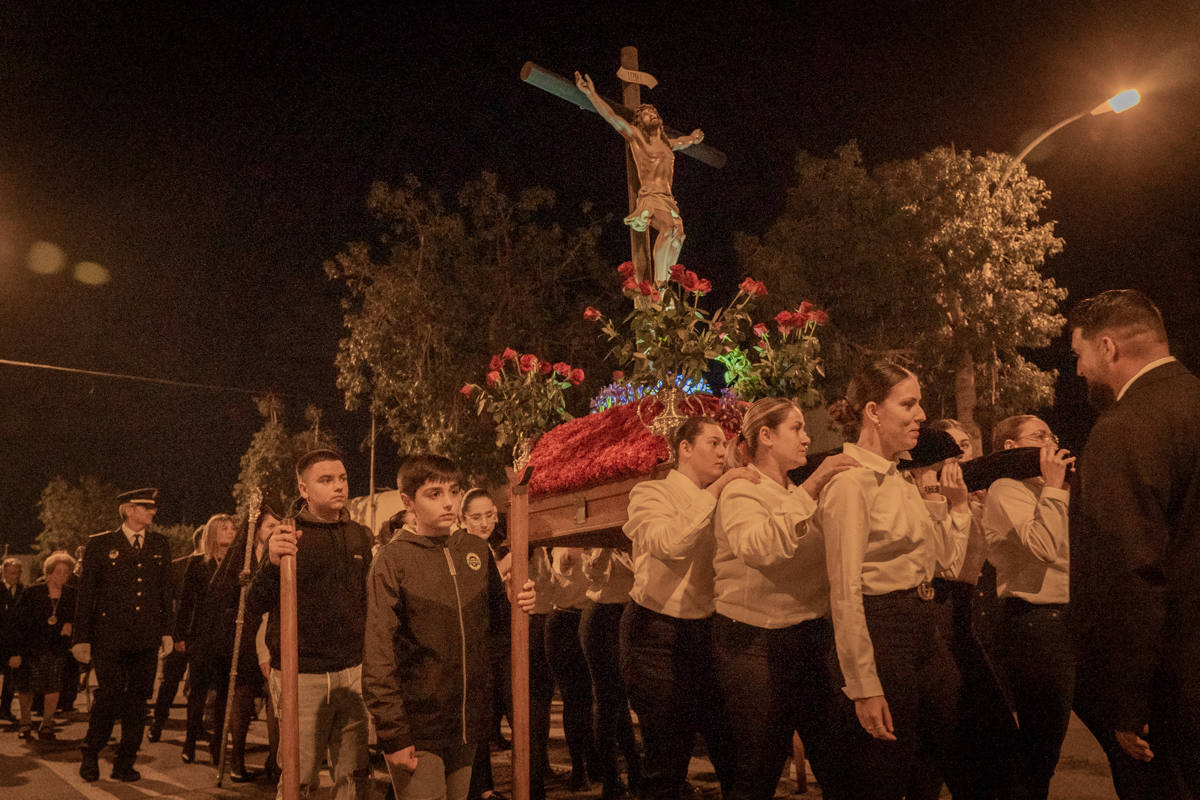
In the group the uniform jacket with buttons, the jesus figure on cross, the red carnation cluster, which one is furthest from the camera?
the jesus figure on cross

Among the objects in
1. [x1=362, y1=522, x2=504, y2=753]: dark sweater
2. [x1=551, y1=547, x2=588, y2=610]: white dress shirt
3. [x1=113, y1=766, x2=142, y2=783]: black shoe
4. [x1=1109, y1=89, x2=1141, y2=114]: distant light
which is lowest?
[x1=113, y1=766, x2=142, y2=783]: black shoe

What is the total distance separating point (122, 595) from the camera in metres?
8.30

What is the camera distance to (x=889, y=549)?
382 cm

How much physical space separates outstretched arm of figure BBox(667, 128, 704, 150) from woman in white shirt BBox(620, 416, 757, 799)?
6.20m

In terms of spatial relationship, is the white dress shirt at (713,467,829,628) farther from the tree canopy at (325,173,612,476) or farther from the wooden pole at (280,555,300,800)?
the tree canopy at (325,173,612,476)

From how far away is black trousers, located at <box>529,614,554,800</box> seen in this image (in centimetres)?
597

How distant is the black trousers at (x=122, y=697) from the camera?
791cm

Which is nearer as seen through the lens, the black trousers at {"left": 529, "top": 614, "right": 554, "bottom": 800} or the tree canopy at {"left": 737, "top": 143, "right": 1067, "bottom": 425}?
the black trousers at {"left": 529, "top": 614, "right": 554, "bottom": 800}

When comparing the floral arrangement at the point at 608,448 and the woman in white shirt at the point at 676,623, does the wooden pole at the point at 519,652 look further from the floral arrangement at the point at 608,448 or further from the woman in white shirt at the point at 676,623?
the floral arrangement at the point at 608,448

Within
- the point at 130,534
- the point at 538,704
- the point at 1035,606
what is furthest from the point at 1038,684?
the point at 130,534

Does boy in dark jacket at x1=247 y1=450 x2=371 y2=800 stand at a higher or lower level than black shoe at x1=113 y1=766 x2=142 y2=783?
higher

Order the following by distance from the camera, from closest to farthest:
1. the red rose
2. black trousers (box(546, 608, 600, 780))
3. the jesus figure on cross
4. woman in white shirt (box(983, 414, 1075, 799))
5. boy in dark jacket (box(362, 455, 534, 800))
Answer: boy in dark jacket (box(362, 455, 534, 800)), woman in white shirt (box(983, 414, 1075, 799)), the red rose, black trousers (box(546, 608, 600, 780)), the jesus figure on cross

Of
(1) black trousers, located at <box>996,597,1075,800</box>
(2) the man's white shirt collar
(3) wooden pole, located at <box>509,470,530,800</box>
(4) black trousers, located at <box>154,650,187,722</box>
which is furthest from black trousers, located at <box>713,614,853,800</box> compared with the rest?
(4) black trousers, located at <box>154,650,187,722</box>

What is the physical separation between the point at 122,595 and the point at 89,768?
1286 mm
